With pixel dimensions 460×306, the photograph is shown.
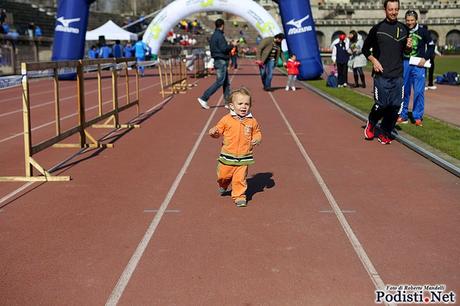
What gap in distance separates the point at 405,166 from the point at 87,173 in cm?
419

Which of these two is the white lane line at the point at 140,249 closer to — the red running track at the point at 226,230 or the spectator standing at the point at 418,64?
the red running track at the point at 226,230

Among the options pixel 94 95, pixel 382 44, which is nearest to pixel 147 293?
pixel 382 44

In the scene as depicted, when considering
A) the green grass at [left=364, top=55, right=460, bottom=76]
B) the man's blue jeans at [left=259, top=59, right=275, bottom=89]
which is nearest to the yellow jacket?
the man's blue jeans at [left=259, top=59, right=275, bottom=89]

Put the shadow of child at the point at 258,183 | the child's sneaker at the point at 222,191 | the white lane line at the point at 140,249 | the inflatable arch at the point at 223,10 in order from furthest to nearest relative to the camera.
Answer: the inflatable arch at the point at 223,10, the shadow of child at the point at 258,183, the child's sneaker at the point at 222,191, the white lane line at the point at 140,249

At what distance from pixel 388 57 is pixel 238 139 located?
4206 millimetres

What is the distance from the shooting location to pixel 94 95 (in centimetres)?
1997

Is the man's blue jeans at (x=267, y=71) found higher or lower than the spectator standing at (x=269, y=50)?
lower

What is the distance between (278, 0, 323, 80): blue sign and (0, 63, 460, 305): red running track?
16427 millimetres

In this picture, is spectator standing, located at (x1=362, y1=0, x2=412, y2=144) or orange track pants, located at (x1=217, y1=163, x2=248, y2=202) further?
spectator standing, located at (x1=362, y1=0, x2=412, y2=144)

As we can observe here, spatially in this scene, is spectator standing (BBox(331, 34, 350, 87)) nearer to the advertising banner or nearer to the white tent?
the advertising banner

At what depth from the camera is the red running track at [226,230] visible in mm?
4086

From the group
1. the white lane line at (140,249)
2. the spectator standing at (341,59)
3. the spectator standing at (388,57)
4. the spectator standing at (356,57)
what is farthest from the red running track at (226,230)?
the spectator standing at (341,59)

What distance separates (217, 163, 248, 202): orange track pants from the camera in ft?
20.1

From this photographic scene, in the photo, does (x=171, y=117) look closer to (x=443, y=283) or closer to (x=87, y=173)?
(x=87, y=173)
